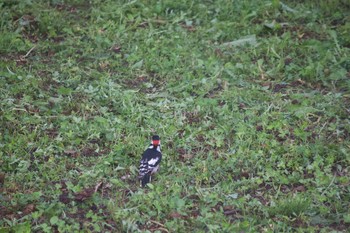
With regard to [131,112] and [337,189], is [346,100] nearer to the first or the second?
[337,189]

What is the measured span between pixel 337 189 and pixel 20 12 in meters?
4.94

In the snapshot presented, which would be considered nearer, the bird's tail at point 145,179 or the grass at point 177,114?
the grass at point 177,114

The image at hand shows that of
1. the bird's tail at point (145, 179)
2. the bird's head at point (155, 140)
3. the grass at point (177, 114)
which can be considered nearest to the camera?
the grass at point (177, 114)

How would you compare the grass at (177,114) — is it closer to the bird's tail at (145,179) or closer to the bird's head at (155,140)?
the bird's tail at (145,179)

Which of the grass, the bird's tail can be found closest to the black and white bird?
the bird's tail

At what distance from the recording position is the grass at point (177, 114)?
19.2 ft

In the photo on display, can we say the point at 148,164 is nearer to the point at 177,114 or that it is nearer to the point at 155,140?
the point at 155,140

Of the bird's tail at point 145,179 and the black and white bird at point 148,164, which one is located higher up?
the black and white bird at point 148,164

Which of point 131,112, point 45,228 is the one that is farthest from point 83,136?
point 45,228

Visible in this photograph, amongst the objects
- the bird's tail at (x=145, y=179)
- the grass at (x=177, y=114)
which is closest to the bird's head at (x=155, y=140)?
the grass at (x=177, y=114)

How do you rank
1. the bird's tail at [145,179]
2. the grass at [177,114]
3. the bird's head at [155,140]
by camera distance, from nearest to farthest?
the grass at [177,114]
the bird's tail at [145,179]
the bird's head at [155,140]

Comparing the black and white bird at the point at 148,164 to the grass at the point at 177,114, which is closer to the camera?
the grass at the point at 177,114

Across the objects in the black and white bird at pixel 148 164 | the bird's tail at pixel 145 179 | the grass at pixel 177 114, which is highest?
the black and white bird at pixel 148 164

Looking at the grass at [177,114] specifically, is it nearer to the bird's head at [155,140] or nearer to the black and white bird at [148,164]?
the black and white bird at [148,164]
